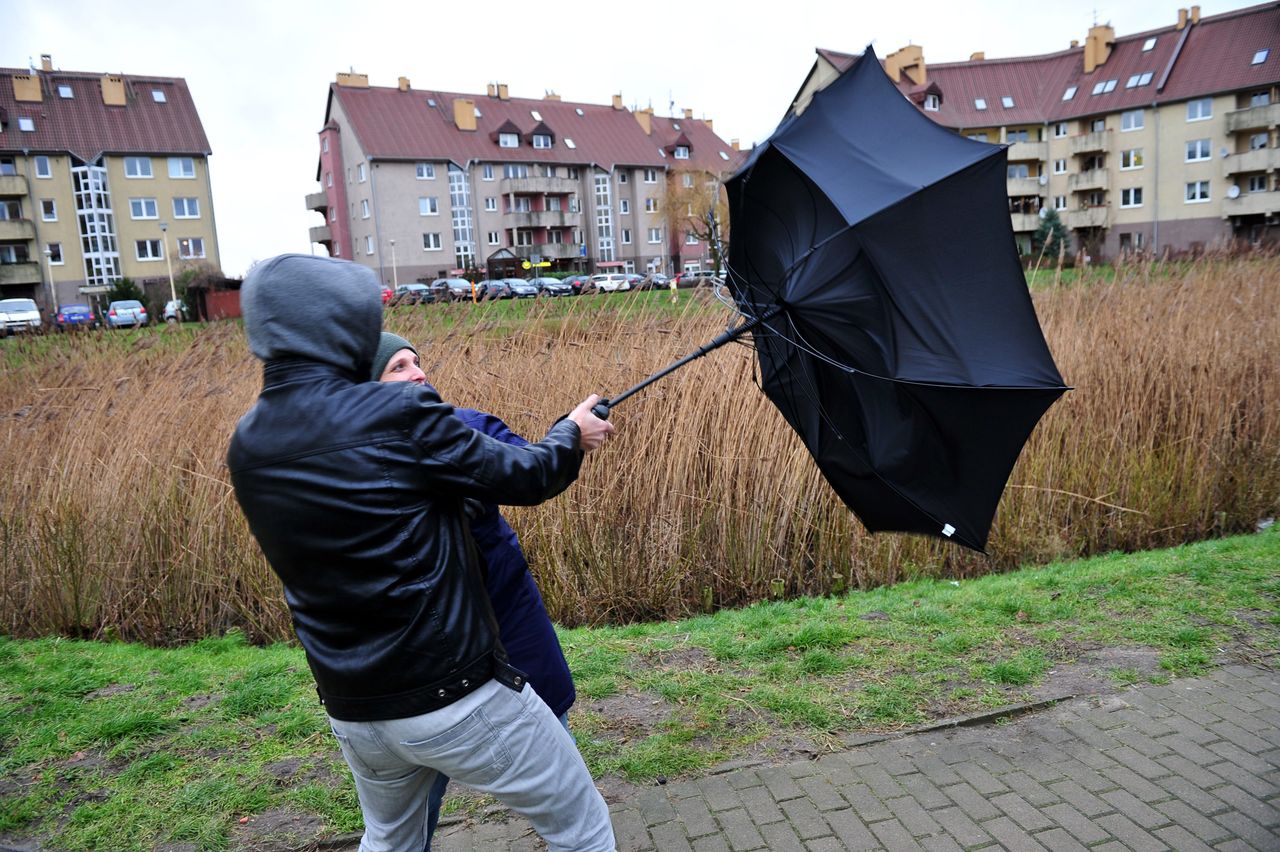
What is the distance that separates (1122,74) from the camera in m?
60.6

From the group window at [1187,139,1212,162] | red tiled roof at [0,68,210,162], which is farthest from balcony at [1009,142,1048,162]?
red tiled roof at [0,68,210,162]

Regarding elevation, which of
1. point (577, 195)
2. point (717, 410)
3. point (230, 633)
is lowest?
point (230, 633)

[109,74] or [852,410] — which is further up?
[109,74]

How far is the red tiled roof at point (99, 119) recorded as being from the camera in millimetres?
56906

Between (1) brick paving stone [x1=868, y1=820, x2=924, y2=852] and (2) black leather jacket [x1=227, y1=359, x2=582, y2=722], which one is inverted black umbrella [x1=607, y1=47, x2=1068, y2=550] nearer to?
(2) black leather jacket [x1=227, y1=359, x2=582, y2=722]

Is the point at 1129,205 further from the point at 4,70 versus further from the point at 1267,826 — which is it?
the point at 4,70

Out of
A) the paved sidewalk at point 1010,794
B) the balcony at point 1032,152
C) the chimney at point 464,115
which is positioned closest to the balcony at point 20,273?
the chimney at point 464,115

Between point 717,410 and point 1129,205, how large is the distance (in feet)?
211

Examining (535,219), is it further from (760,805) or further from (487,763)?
(487,763)

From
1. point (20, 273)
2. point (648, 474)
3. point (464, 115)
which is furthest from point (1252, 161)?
point (20, 273)

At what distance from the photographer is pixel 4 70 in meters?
57.1

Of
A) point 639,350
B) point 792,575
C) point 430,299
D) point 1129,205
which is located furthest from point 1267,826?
point 1129,205

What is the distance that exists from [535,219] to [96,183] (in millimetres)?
28553

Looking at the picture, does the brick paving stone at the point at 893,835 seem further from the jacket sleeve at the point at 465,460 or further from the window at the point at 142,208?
the window at the point at 142,208
